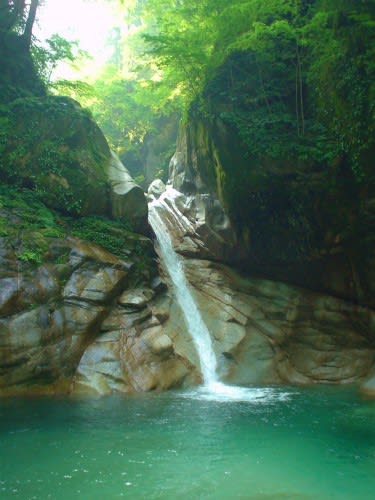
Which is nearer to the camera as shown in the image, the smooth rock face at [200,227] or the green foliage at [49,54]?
the smooth rock face at [200,227]

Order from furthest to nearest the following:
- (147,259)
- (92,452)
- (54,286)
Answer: (147,259) → (54,286) → (92,452)

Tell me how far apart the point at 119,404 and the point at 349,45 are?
11118mm

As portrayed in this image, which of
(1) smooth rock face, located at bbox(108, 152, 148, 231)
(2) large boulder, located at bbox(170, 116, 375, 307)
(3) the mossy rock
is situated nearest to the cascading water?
(1) smooth rock face, located at bbox(108, 152, 148, 231)

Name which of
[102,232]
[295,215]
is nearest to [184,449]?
[102,232]

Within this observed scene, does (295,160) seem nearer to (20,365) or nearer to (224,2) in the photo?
(224,2)

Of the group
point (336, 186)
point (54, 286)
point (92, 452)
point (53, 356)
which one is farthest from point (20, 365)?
point (336, 186)

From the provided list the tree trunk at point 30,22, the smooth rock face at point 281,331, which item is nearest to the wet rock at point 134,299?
the smooth rock face at point 281,331

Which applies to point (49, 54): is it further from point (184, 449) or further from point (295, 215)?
point (184, 449)

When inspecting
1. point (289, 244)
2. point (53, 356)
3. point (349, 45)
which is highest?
point (349, 45)

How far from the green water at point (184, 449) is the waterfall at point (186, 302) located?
3073 mm

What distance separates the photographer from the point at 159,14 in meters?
19.6

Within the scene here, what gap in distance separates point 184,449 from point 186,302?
27.5ft

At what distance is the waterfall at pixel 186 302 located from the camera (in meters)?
13.0

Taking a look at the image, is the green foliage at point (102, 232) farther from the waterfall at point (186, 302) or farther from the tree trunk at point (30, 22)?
the tree trunk at point (30, 22)
